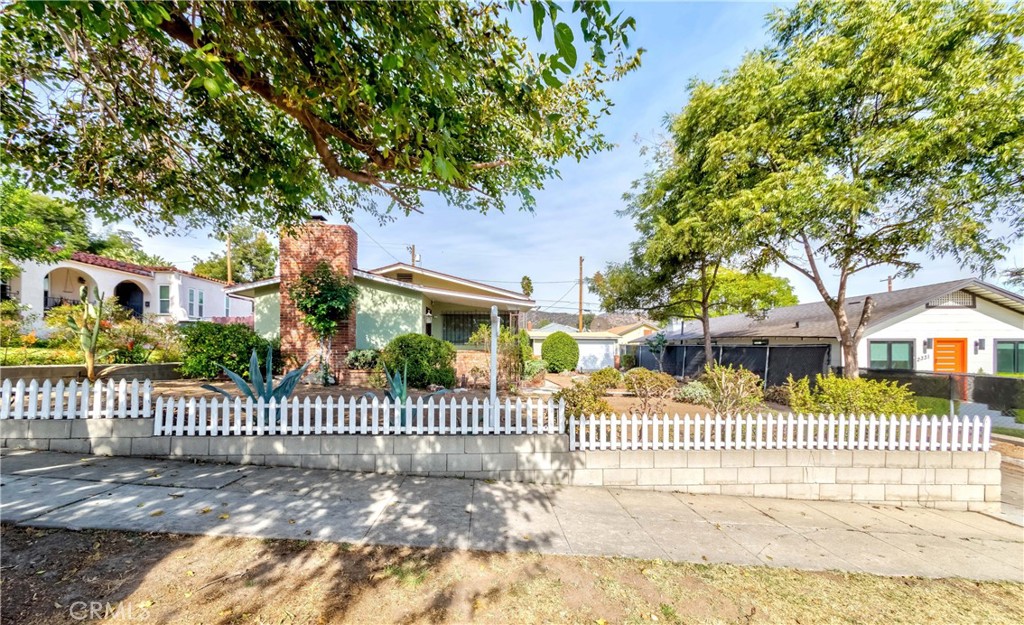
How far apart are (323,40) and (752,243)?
948 centimetres

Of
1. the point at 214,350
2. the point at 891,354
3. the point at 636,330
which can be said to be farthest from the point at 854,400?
the point at 636,330

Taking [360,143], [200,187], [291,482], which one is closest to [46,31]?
[200,187]

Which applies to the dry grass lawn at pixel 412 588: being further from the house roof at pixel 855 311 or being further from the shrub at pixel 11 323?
the shrub at pixel 11 323

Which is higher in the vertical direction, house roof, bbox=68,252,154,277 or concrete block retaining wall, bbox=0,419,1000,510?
house roof, bbox=68,252,154,277

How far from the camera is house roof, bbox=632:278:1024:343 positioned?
1195cm

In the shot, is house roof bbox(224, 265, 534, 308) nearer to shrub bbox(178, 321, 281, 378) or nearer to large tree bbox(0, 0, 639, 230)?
shrub bbox(178, 321, 281, 378)

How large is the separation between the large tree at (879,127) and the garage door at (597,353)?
16663mm

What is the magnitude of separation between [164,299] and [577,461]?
82.3 ft

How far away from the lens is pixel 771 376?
1397 centimetres

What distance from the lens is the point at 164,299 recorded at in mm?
20078

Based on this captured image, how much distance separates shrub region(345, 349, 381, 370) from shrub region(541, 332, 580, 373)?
10828mm

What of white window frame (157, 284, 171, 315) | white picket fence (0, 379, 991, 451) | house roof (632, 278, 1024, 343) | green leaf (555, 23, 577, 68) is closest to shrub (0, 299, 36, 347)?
white window frame (157, 284, 171, 315)

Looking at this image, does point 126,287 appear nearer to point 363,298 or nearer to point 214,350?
point 214,350

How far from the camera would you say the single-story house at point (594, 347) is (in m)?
24.9
